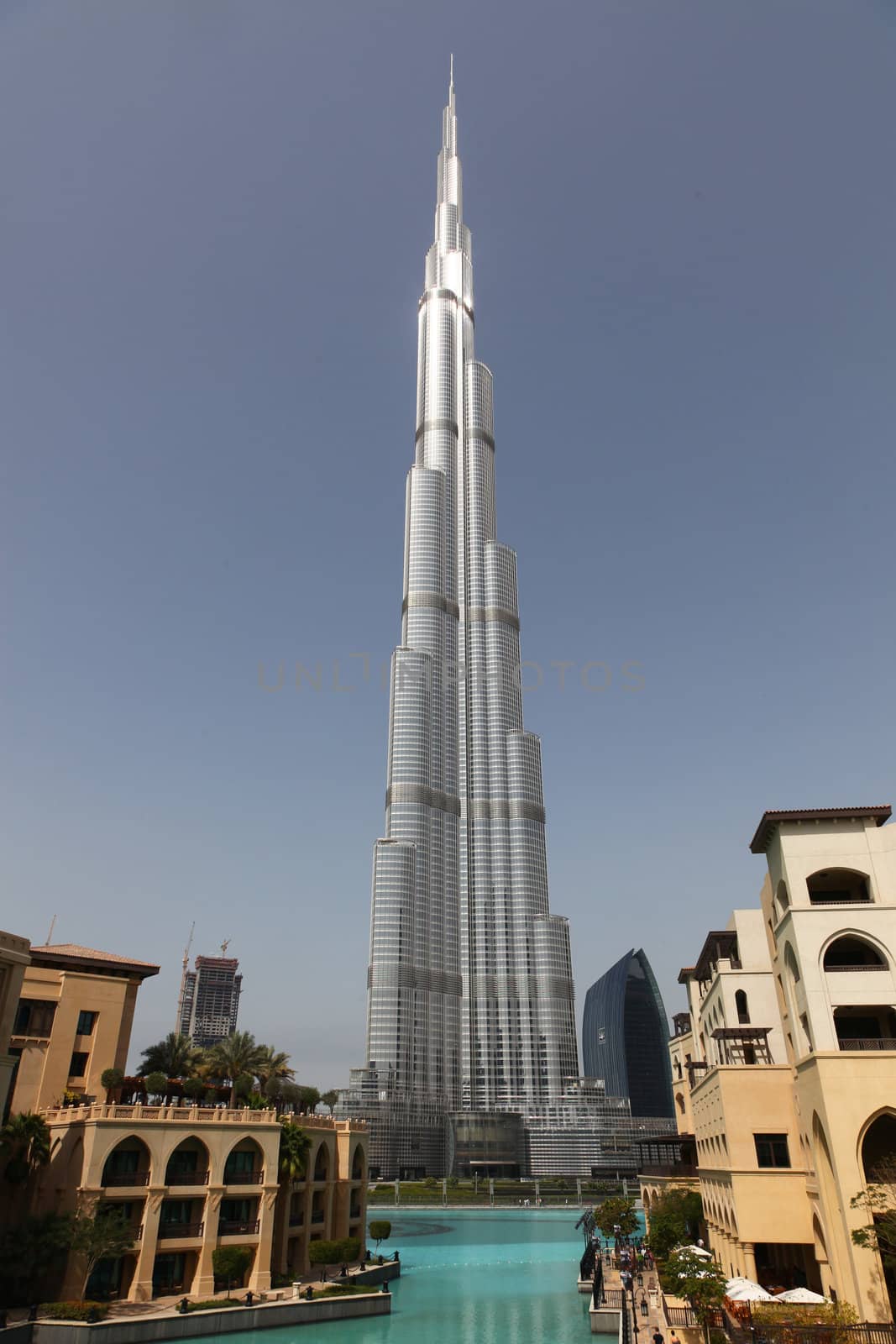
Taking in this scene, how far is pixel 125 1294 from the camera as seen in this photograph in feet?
166

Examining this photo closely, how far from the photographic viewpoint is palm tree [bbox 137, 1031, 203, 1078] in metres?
69.5

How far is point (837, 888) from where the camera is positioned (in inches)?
1988

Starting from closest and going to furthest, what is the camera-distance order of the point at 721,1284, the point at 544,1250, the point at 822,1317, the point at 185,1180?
the point at 822,1317 < the point at 721,1284 < the point at 185,1180 < the point at 544,1250

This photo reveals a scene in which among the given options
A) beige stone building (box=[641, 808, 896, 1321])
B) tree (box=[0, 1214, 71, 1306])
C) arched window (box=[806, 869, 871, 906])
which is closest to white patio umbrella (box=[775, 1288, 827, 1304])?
beige stone building (box=[641, 808, 896, 1321])

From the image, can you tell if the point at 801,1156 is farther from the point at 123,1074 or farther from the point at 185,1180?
the point at 123,1074

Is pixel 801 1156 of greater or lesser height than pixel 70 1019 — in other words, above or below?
below

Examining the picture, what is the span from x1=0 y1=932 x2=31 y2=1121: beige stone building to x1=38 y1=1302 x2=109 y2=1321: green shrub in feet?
34.0

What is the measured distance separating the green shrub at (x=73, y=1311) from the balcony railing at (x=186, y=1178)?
8.07m

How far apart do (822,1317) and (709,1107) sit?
2389cm

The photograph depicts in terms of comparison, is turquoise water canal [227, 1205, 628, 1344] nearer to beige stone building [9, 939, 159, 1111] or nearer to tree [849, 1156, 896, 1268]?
tree [849, 1156, 896, 1268]

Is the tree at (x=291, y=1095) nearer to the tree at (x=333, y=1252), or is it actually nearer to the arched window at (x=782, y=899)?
the tree at (x=333, y=1252)

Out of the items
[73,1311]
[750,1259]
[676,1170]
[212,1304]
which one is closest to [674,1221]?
[676,1170]

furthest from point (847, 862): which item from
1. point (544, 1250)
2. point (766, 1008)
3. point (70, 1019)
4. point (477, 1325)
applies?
point (544, 1250)

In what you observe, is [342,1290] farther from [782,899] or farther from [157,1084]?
[782,899]
